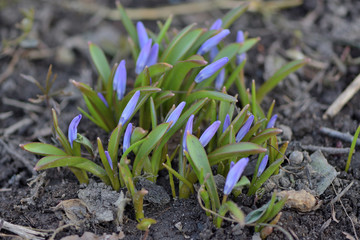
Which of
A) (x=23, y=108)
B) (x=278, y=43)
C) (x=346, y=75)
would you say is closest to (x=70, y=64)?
(x=23, y=108)

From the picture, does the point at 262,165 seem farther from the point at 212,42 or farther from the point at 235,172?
the point at 212,42

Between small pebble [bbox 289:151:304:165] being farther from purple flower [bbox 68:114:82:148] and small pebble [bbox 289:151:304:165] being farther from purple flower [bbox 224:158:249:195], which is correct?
purple flower [bbox 68:114:82:148]

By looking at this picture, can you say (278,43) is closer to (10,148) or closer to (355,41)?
(355,41)

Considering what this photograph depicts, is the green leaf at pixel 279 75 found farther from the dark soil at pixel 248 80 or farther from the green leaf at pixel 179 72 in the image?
the green leaf at pixel 179 72

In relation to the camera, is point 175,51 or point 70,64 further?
point 70,64

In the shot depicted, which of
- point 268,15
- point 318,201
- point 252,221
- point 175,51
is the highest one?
point 175,51

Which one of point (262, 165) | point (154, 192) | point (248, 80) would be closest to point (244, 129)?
point (262, 165)
